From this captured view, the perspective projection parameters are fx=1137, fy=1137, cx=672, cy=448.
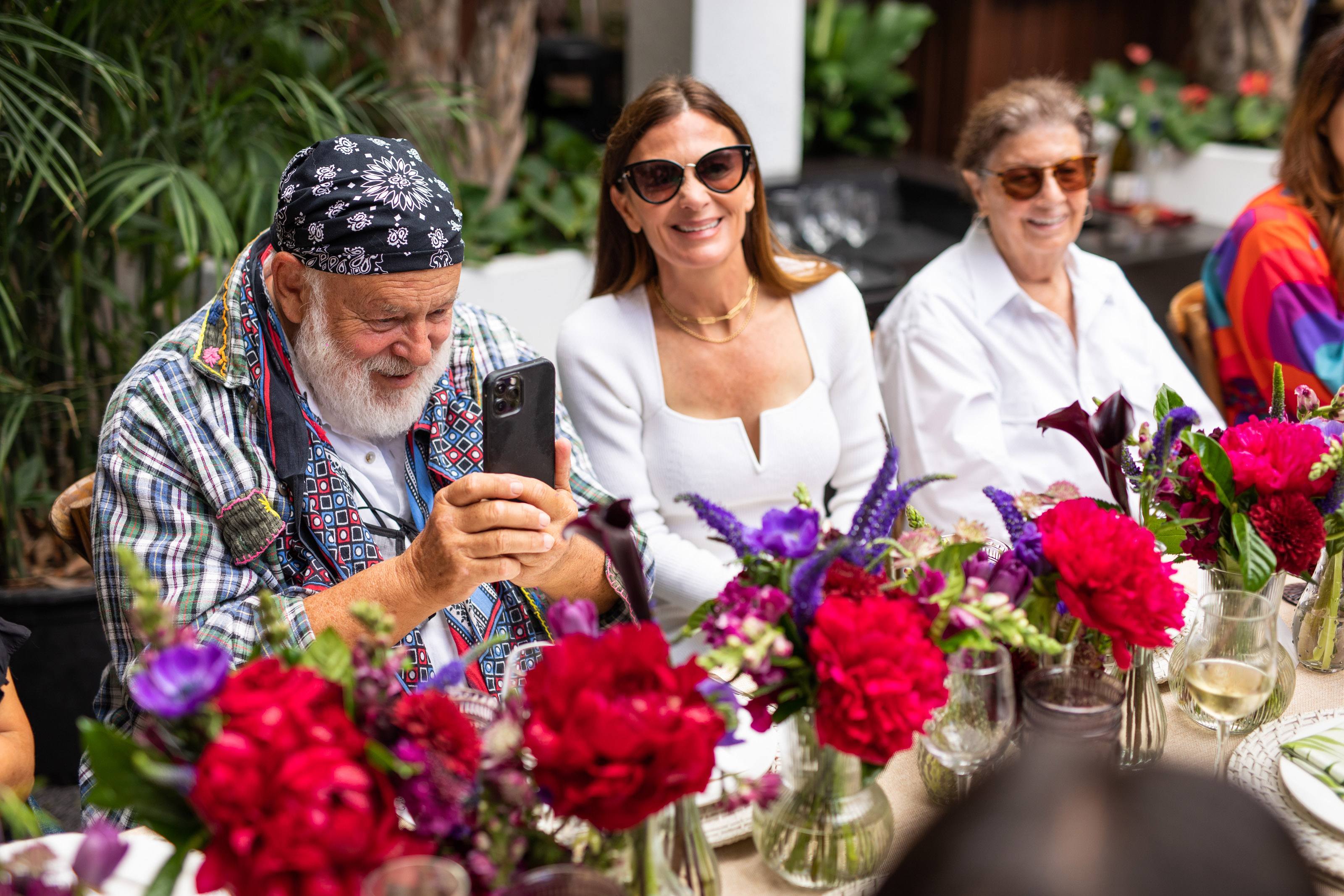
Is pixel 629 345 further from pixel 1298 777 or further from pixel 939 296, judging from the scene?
pixel 1298 777

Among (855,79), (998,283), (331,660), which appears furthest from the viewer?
(855,79)

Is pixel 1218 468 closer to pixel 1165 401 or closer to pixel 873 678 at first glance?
pixel 1165 401

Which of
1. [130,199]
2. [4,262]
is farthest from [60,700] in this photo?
[130,199]

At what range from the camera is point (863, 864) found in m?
1.14

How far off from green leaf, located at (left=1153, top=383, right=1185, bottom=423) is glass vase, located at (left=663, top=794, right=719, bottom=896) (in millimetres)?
830

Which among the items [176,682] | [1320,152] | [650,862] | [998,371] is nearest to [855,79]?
[1320,152]

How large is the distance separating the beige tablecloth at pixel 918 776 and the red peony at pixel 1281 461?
0.32m

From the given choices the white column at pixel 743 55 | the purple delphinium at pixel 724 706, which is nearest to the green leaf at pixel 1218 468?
the purple delphinium at pixel 724 706

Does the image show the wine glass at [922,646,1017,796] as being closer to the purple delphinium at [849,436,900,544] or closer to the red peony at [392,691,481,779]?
the purple delphinium at [849,436,900,544]

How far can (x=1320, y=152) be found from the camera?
271 cm

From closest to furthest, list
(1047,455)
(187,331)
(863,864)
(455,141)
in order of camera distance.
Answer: (863,864) → (187,331) → (1047,455) → (455,141)

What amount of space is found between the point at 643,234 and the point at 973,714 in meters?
1.36

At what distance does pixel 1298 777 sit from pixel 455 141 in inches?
132

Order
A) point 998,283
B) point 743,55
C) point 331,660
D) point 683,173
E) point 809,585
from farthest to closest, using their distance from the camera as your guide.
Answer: point 743,55 → point 998,283 → point 683,173 → point 809,585 → point 331,660
